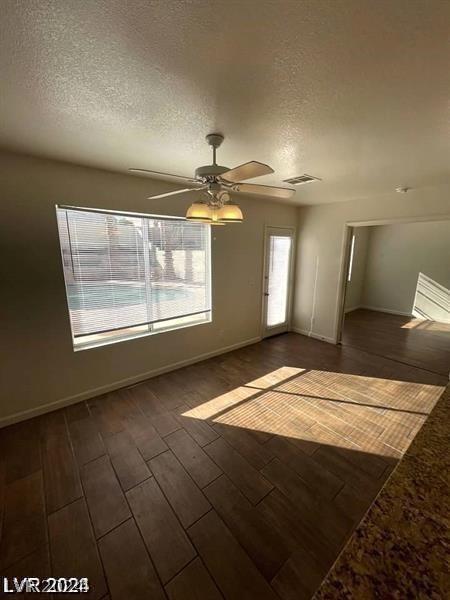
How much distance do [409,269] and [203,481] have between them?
6821 millimetres

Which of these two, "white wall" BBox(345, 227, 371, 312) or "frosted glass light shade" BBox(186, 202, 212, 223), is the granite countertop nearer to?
"frosted glass light shade" BBox(186, 202, 212, 223)

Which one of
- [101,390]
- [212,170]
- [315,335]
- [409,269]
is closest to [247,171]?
[212,170]

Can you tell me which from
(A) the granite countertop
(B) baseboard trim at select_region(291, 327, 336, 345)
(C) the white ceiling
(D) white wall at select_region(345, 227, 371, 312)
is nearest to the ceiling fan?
(C) the white ceiling

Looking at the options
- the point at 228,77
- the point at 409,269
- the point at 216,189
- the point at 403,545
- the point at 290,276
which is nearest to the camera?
the point at 403,545

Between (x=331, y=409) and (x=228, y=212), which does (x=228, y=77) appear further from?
(x=331, y=409)

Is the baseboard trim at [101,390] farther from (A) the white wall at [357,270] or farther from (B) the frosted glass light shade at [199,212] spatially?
(A) the white wall at [357,270]

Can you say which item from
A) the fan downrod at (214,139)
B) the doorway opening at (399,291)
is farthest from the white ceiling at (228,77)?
the doorway opening at (399,291)

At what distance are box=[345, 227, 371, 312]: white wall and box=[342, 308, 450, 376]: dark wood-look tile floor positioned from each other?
0.49 m

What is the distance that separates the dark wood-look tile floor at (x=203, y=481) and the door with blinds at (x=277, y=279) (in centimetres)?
176

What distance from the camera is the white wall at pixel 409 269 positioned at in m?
5.74

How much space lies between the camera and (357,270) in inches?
266

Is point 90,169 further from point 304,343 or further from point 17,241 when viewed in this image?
point 304,343

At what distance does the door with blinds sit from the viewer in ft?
14.7

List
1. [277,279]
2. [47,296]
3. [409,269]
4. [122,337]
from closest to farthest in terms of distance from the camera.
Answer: [47,296], [122,337], [277,279], [409,269]
